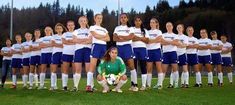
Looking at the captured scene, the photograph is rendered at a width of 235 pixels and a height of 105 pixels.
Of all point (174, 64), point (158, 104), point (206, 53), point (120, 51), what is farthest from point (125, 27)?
point (206, 53)

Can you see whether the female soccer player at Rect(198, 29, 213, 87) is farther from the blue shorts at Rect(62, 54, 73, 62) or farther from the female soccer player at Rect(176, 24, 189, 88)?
the blue shorts at Rect(62, 54, 73, 62)

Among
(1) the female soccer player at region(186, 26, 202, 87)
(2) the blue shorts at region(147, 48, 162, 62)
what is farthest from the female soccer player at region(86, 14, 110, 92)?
(1) the female soccer player at region(186, 26, 202, 87)

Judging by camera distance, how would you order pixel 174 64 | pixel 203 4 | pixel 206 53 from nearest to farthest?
1. pixel 174 64
2. pixel 206 53
3. pixel 203 4

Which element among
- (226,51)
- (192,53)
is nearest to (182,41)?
(192,53)

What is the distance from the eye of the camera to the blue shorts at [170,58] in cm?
1303

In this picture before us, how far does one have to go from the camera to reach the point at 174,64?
13.1m

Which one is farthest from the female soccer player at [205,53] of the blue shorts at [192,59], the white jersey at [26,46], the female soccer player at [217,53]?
the white jersey at [26,46]

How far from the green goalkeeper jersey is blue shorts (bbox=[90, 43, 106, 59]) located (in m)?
0.29

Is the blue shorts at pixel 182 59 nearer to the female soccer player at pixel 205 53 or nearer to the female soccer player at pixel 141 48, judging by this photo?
the female soccer player at pixel 205 53

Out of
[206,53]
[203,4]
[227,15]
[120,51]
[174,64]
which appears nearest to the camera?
[120,51]

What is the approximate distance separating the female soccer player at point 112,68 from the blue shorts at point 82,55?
800 millimetres

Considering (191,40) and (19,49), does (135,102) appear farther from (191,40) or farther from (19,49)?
(19,49)

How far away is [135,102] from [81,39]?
313 cm

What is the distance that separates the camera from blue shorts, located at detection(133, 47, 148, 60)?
1172cm
